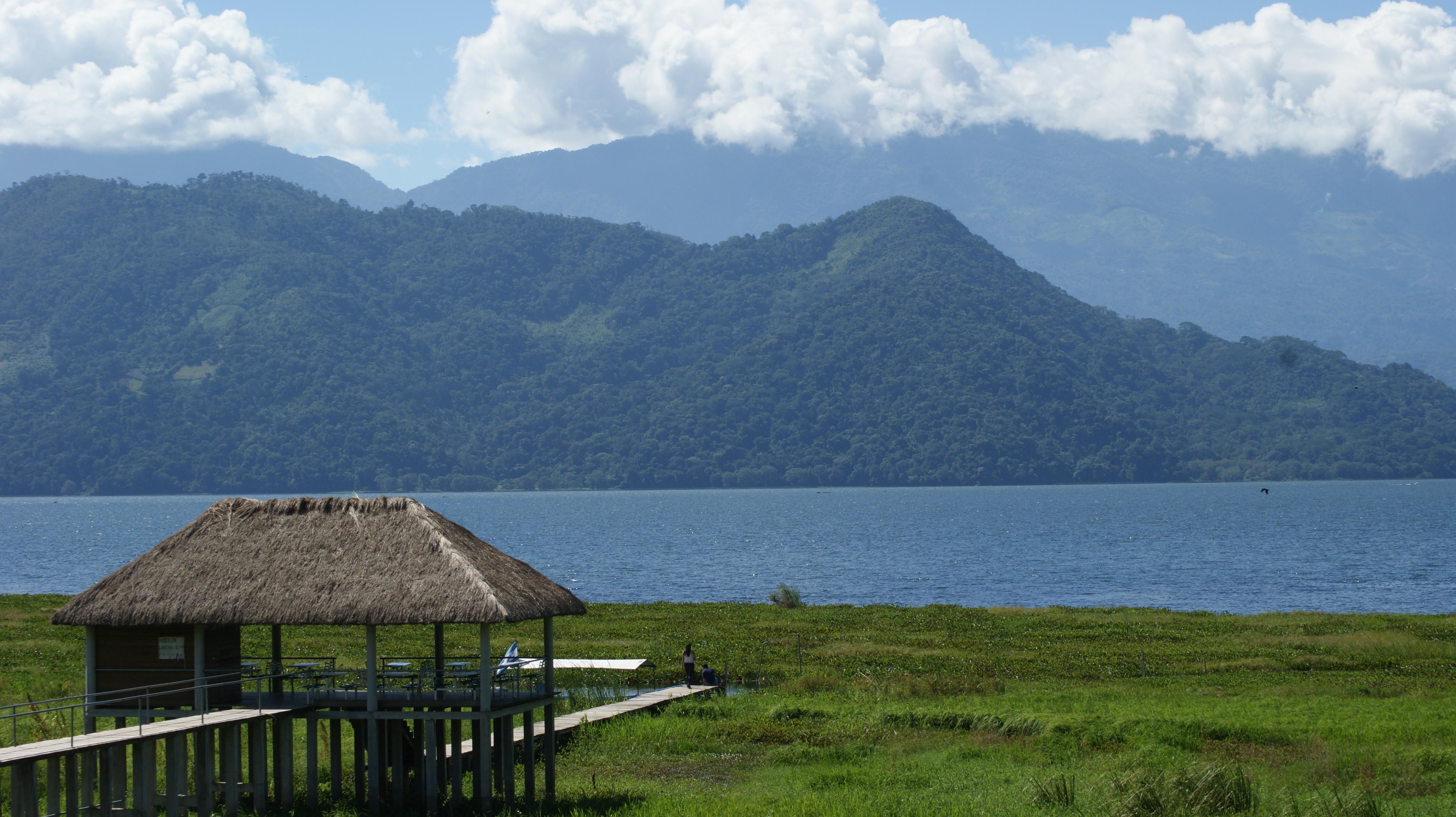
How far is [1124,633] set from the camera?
175 ft

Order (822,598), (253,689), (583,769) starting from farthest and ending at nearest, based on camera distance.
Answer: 1. (822,598)
2. (583,769)
3. (253,689)

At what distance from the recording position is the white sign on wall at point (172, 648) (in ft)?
84.4

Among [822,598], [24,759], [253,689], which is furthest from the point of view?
[822,598]

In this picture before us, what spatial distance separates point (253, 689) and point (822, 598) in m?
56.3

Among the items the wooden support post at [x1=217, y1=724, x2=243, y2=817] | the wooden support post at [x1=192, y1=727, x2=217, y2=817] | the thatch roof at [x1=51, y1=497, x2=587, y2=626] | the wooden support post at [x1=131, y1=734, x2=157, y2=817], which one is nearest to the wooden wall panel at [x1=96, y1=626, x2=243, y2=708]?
the thatch roof at [x1=51, y1=497, x2=587, y2=626]

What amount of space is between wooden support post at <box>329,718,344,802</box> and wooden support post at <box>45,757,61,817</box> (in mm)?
5219

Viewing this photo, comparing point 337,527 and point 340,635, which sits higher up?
point 337,527

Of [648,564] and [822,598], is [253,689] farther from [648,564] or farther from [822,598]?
[648,564]

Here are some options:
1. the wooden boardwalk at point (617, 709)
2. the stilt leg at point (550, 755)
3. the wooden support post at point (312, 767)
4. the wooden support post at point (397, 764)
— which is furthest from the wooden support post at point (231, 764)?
the stilt leg at point (550, 755)

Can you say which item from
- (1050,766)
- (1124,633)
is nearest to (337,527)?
(1050,766)

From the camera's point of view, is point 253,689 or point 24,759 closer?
point 24,759

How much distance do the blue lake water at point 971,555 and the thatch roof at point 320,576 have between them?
5407cm

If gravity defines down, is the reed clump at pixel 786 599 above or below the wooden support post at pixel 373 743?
below

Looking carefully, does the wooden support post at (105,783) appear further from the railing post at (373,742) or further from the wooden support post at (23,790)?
the railing post at (373,742)
